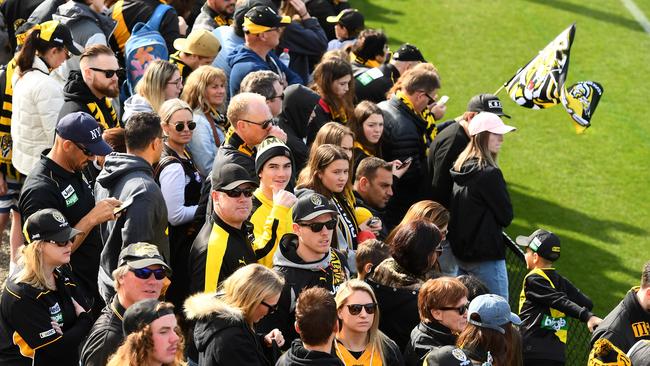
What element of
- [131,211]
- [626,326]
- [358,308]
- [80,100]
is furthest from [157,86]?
[626,326]

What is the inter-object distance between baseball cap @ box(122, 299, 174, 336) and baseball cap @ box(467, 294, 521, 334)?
A: 1733 mm

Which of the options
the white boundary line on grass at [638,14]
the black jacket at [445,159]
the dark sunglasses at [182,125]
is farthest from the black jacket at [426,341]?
the white boundary line on grass at [638,14]

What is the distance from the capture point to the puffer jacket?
7.78m

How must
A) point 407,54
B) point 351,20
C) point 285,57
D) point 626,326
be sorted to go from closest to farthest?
point 626,326 < point 407,54 < point 285,57 < point 351,20

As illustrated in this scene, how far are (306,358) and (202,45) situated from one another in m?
4.23

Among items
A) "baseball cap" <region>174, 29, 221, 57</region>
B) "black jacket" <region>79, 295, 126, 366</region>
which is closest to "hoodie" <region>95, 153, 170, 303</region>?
"black jacket" <region>79, 295, 126, 366</region>

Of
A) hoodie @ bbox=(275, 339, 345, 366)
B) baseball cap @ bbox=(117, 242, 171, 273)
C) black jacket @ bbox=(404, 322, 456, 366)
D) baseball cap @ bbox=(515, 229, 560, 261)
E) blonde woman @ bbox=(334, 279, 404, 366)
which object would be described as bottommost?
baseball cap @ bbox=(515, 229, 560, 261)

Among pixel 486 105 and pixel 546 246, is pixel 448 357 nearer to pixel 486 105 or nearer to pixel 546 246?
pixel 546 246

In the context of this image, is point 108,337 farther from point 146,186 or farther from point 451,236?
point 451,236

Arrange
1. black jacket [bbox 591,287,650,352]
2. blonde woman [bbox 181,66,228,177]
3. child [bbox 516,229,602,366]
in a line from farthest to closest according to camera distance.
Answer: blonde woman [bbox 181,66,228,177], child [bbox 516,229,602,366], black jacket [bbox 591,287,650,352]

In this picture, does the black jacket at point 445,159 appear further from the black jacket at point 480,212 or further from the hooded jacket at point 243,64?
the hooded jacket at point 243,64

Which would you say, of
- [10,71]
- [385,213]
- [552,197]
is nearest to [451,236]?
[385,213]

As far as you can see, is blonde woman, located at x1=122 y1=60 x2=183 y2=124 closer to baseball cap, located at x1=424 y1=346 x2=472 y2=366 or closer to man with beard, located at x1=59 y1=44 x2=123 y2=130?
man with beard, located at x1=59 y1=44 x2=123 y2=130

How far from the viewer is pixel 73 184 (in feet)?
22.0
